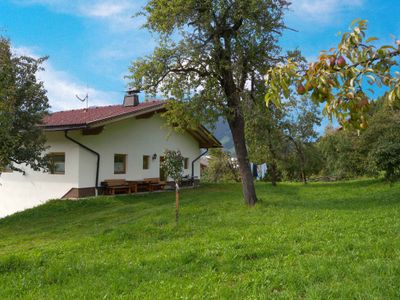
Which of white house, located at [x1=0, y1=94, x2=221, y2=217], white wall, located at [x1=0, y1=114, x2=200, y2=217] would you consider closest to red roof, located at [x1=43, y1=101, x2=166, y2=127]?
white house, located at [x1=0, y1=94, x2=221, y2=217]

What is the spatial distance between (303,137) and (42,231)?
1730cm

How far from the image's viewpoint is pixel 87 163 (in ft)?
53.1

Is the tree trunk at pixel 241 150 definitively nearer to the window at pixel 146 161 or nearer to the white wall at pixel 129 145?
the white wall at pixel 129 145

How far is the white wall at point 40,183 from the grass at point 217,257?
5329mm

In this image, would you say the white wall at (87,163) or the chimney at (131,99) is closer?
the white wall at (87,163)

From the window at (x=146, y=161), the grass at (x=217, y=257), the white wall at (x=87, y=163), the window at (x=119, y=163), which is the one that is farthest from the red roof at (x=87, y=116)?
the grass at (x=217, y=257)

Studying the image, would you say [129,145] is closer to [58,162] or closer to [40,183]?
[58,162]

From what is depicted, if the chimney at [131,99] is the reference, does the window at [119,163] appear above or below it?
below

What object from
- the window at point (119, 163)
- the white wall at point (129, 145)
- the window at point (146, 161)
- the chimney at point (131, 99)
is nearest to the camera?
the white wall at point (129, 145)

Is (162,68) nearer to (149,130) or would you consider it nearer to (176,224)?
(176,224)

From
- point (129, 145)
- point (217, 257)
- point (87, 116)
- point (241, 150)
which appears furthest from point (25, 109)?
point (217, 257)

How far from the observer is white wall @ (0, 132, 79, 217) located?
626 inches

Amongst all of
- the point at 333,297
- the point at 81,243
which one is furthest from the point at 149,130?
the point at 333,297

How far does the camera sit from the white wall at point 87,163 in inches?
628
